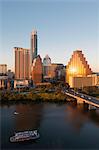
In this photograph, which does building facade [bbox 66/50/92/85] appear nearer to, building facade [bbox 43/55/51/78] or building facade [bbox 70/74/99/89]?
building facade [bbox 70/74/99/89]

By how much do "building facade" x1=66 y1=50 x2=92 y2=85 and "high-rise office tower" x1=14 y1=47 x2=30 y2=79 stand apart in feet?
11.3

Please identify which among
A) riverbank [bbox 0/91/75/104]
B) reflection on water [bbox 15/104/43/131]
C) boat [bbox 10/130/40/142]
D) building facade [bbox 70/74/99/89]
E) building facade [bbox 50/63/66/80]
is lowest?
boat [bbox 10/130/40/142]

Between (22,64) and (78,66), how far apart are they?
4.45 meters

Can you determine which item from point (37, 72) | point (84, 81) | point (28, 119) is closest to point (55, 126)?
point (28, 119)

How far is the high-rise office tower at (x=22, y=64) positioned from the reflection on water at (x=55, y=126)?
425 inches

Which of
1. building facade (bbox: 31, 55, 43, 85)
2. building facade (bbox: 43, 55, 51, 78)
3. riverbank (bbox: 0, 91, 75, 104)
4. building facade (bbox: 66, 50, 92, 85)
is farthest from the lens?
building facade (bbox: 43, 55, 51, 78)

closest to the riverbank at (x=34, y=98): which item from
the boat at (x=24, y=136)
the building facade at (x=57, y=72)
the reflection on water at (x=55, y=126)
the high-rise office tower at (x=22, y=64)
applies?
the reflection on water at (x=55, y=126)

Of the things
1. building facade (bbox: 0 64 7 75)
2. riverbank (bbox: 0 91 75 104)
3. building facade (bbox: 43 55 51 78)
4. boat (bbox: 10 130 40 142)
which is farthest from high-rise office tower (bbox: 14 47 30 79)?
boat (bbox: 10 130 40 142)

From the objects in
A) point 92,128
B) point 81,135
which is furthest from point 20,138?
point 92,128

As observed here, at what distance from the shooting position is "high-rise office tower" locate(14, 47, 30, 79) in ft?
58.0

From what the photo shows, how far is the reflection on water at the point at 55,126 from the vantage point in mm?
4171

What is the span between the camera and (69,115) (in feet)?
21.0

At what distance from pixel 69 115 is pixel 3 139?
242 centimetres

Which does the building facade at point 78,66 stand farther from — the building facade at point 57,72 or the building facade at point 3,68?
the building facade at point 3,68
